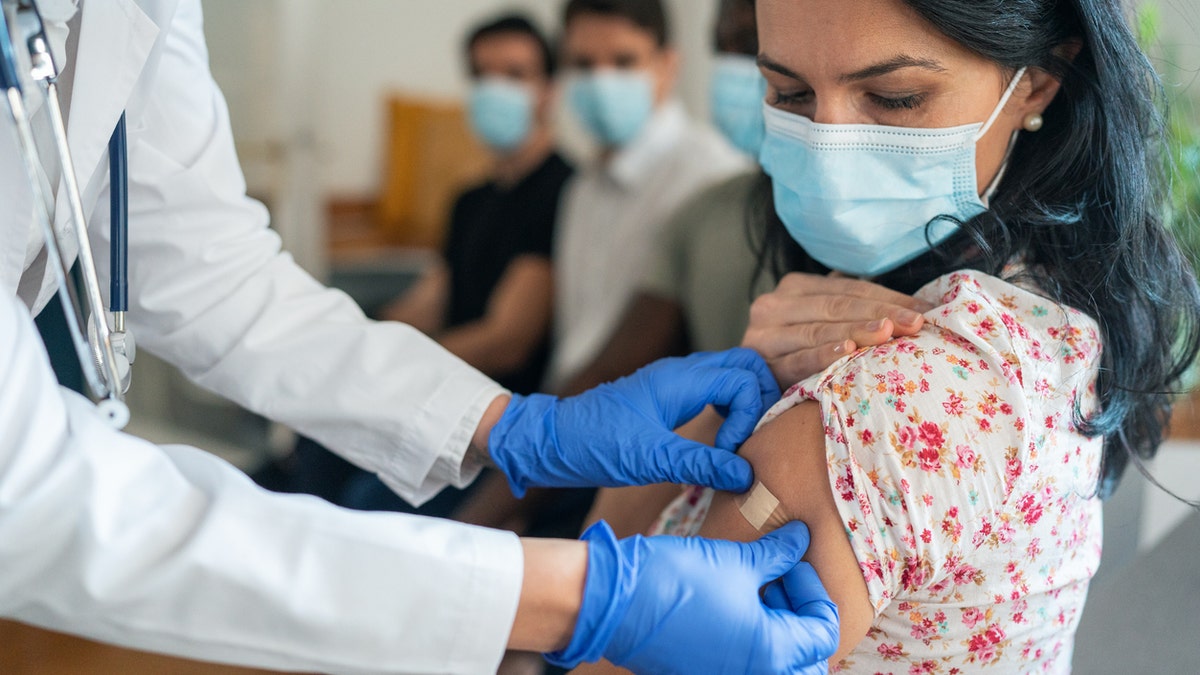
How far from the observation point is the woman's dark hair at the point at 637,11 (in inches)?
105

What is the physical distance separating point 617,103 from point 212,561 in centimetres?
211

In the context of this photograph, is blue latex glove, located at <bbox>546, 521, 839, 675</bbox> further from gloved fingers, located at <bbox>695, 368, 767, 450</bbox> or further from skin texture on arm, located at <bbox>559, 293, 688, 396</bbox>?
skin texture on arm, located at <bbox>559, 293, 688, 396</bbox>

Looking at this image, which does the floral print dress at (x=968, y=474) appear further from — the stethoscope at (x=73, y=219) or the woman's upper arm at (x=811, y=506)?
the stethoscope at (x=73, y=219)

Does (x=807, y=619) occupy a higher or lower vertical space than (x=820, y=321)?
lower

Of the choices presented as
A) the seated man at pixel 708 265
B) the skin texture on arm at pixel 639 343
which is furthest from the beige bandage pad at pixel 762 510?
the skin texture on arm at pixel 639 343

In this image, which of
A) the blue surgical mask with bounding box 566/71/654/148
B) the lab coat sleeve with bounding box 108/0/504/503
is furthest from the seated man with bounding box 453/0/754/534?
the lab coat sleeve with bounding box 108/0/504/503

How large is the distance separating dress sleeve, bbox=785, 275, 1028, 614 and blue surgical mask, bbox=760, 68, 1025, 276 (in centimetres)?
19

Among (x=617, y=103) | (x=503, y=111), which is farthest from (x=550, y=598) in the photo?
→ (x=503, y=111)

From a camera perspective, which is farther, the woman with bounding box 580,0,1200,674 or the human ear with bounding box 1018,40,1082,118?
the human ear with bounding box 1018,40,1082,118

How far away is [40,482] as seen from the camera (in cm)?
73

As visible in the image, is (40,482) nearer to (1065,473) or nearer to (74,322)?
(74,322)

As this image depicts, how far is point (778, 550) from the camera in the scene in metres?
0.90

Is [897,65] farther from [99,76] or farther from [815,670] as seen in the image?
[99,76]

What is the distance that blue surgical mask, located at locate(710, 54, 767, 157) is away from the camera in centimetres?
226
